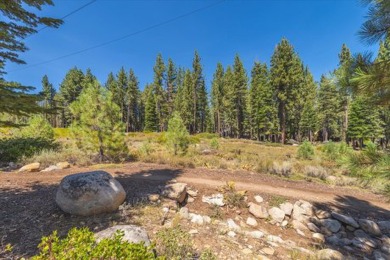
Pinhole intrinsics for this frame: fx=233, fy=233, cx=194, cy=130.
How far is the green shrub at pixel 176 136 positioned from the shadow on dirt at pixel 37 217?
6.60 m

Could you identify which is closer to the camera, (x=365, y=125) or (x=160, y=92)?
(x=365, y=125)

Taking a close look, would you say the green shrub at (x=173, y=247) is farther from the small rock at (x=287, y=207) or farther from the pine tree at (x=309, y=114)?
the pine tree at (x=309, y=114)

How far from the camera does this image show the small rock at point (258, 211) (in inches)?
267

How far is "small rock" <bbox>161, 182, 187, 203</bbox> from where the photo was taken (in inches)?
263

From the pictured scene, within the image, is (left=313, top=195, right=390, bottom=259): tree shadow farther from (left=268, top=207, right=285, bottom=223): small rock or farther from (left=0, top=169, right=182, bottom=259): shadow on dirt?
(left=0, top=169, right=182, bottom=259): shadow on dirt

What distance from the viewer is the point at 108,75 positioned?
59.3 meters

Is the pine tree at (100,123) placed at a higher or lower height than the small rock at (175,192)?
higher

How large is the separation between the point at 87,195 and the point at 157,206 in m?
1.78

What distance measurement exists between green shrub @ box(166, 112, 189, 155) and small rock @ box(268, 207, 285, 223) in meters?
7.88

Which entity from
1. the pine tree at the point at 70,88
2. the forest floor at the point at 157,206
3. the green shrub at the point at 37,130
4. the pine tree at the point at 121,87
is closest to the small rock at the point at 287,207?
the forest floor at the point at 157,206

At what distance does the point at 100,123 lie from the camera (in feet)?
34.7

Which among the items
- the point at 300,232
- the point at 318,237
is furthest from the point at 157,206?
the point at 318,237

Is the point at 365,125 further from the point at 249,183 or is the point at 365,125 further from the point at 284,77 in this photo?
the point at 249,183

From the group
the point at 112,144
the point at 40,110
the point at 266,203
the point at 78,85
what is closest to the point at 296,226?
the point at 266,203
